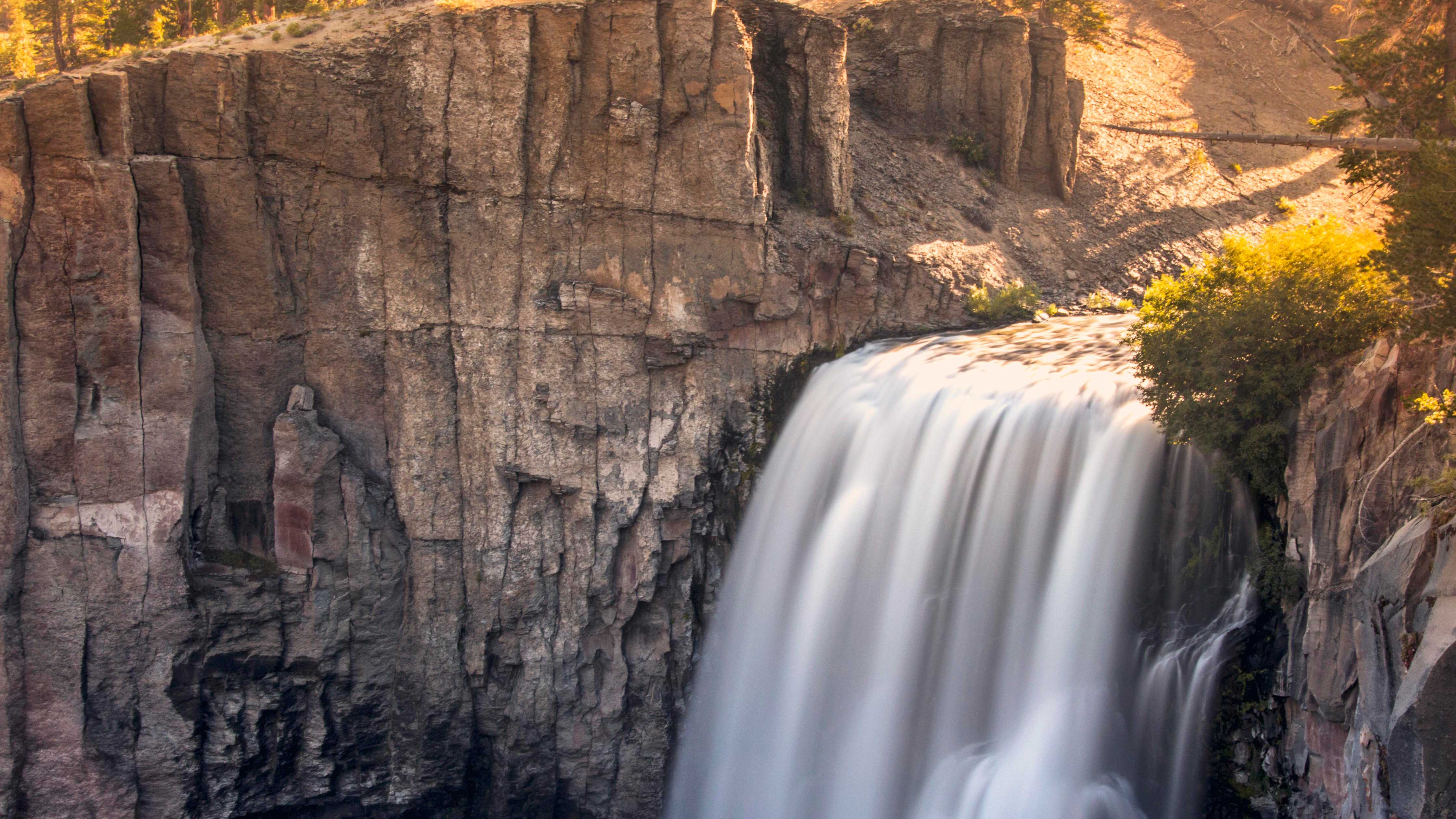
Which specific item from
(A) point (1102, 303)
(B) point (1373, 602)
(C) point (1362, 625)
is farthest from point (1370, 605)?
(A) point (1102, 303)

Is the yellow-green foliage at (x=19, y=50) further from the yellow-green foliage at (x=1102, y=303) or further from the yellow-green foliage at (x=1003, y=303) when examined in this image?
the yellow-green foliage at (x=1102, y=303)

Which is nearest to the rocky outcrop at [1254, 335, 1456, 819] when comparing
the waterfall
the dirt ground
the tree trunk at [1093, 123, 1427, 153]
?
the waterfall

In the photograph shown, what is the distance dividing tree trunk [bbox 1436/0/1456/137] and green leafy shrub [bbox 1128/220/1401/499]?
91.1 inches

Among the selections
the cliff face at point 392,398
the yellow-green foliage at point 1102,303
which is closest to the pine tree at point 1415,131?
the yellow-green foliage at point 1102,303

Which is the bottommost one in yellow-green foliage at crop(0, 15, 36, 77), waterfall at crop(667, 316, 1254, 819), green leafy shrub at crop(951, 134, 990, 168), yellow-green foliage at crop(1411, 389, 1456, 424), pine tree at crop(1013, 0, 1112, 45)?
waterfall at crop(667, 316, 1254, 819)

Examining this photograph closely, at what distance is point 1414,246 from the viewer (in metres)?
11.3

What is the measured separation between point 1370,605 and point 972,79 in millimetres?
17283

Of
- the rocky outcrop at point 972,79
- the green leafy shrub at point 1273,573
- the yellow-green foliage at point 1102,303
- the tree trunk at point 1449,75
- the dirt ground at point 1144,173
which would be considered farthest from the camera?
→ the rocky outcrop at point 972,79

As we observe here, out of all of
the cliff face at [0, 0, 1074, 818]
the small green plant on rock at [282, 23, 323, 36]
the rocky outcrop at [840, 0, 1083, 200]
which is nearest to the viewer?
the cliff face at [0, 0, 1074, 818]

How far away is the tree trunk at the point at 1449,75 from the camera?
44.5ft

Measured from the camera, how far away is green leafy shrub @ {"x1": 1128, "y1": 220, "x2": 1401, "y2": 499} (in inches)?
483

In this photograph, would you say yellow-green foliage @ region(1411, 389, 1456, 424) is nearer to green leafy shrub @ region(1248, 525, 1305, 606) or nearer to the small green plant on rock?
green leafy shrub @ region(1248, 525, 1305, 606)

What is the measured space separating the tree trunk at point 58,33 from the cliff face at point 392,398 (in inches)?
444

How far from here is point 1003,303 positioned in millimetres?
20297
